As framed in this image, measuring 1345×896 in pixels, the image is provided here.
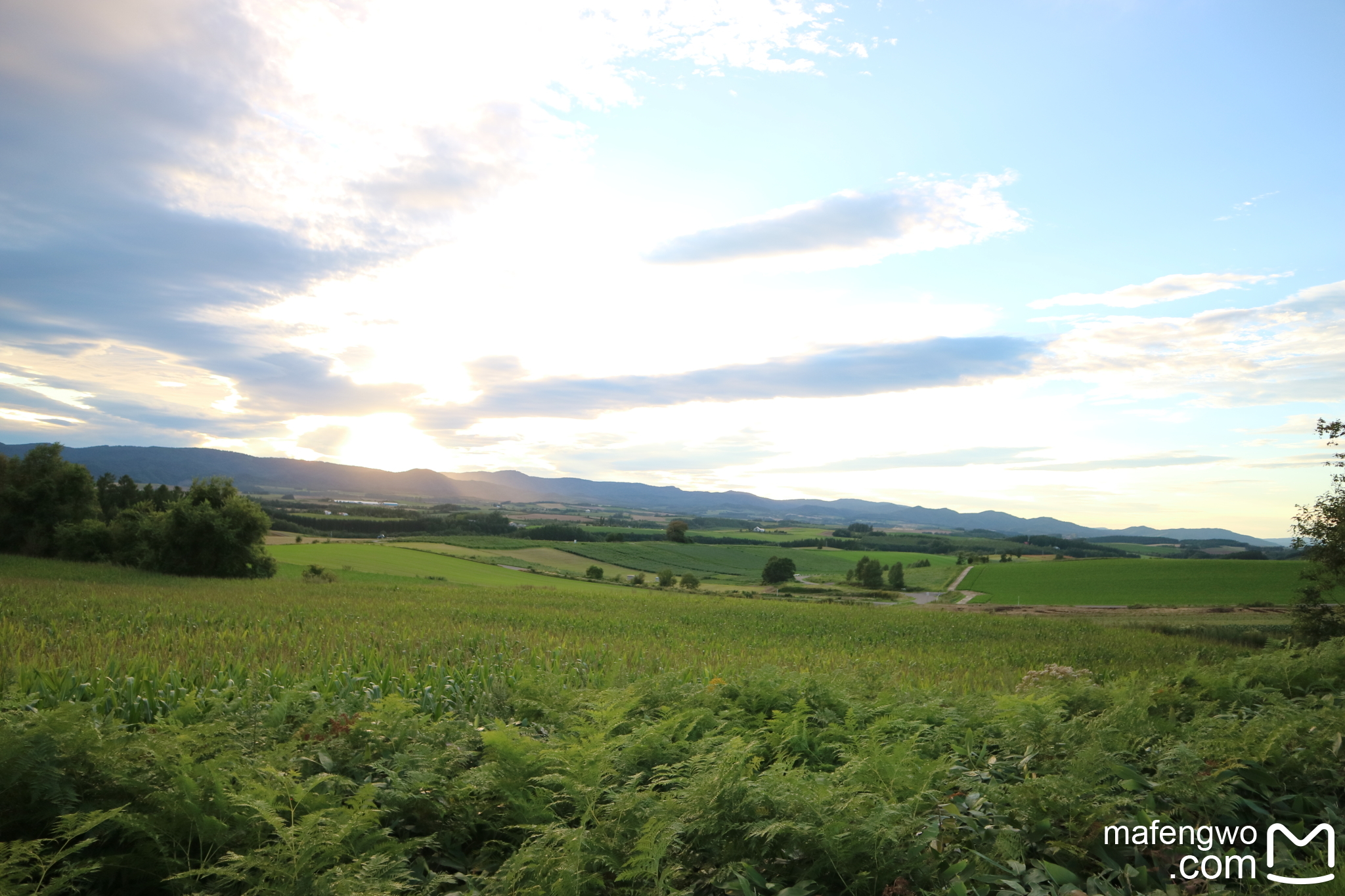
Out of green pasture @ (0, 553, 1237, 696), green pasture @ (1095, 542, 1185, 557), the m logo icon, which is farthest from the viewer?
green pasture @ (1095, 542, 1185, 557)

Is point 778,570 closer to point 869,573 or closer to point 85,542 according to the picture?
point 869,573

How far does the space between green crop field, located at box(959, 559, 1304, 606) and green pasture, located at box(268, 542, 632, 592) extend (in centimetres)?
4558

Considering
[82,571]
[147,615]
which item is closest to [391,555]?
[82,571]

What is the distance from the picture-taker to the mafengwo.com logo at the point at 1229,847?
5121mm

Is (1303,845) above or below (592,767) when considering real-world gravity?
below

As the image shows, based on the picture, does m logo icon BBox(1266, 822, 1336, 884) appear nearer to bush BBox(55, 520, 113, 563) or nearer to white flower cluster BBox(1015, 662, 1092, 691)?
white flower cluster BBox(1015, 662, 1092, 691)

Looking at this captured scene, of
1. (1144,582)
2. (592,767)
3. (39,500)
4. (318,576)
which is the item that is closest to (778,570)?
(1144,582)

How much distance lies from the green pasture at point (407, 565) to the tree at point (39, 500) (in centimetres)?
1520

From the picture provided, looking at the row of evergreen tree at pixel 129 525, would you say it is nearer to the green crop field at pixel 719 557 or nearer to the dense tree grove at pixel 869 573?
the green crop field at pixel 719 557

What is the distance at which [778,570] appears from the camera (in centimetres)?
8706

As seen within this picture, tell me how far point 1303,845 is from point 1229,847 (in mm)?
548

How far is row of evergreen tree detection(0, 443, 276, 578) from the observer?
41312mm

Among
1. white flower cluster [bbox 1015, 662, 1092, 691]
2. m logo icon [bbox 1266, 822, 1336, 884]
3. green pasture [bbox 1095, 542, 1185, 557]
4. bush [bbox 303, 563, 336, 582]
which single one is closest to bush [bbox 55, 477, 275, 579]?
bush [bbox 303, 563, 336, 582]

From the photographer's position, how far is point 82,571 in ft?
117
